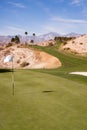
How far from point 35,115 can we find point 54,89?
20.6ft

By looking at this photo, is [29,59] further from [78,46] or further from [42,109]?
[42,109]

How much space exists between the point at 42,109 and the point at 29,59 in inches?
2319

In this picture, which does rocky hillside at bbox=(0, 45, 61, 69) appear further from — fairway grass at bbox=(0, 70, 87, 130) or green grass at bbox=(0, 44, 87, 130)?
fairway grass at bbox=(0, 70, 87, 130)

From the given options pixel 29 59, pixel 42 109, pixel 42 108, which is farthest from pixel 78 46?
pixel 42 109

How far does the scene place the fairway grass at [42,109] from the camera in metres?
9.50

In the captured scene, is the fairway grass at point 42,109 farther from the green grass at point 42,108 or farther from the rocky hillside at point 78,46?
the rocky hillside at point 78,46

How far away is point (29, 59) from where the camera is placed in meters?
70.2

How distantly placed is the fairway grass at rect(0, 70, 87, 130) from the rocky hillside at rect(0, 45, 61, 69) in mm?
38923

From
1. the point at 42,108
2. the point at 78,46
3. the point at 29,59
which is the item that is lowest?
the point at 29,59

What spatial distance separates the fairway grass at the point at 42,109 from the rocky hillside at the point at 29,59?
38923 mm

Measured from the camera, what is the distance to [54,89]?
16.8m

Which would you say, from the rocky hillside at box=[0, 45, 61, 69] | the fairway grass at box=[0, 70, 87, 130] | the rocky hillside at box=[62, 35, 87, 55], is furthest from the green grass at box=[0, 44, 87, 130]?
the rocky hillside at box=[62, 35, 87, 55]

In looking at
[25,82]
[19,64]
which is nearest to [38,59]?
[19,64]

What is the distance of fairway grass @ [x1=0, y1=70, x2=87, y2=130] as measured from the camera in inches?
374
